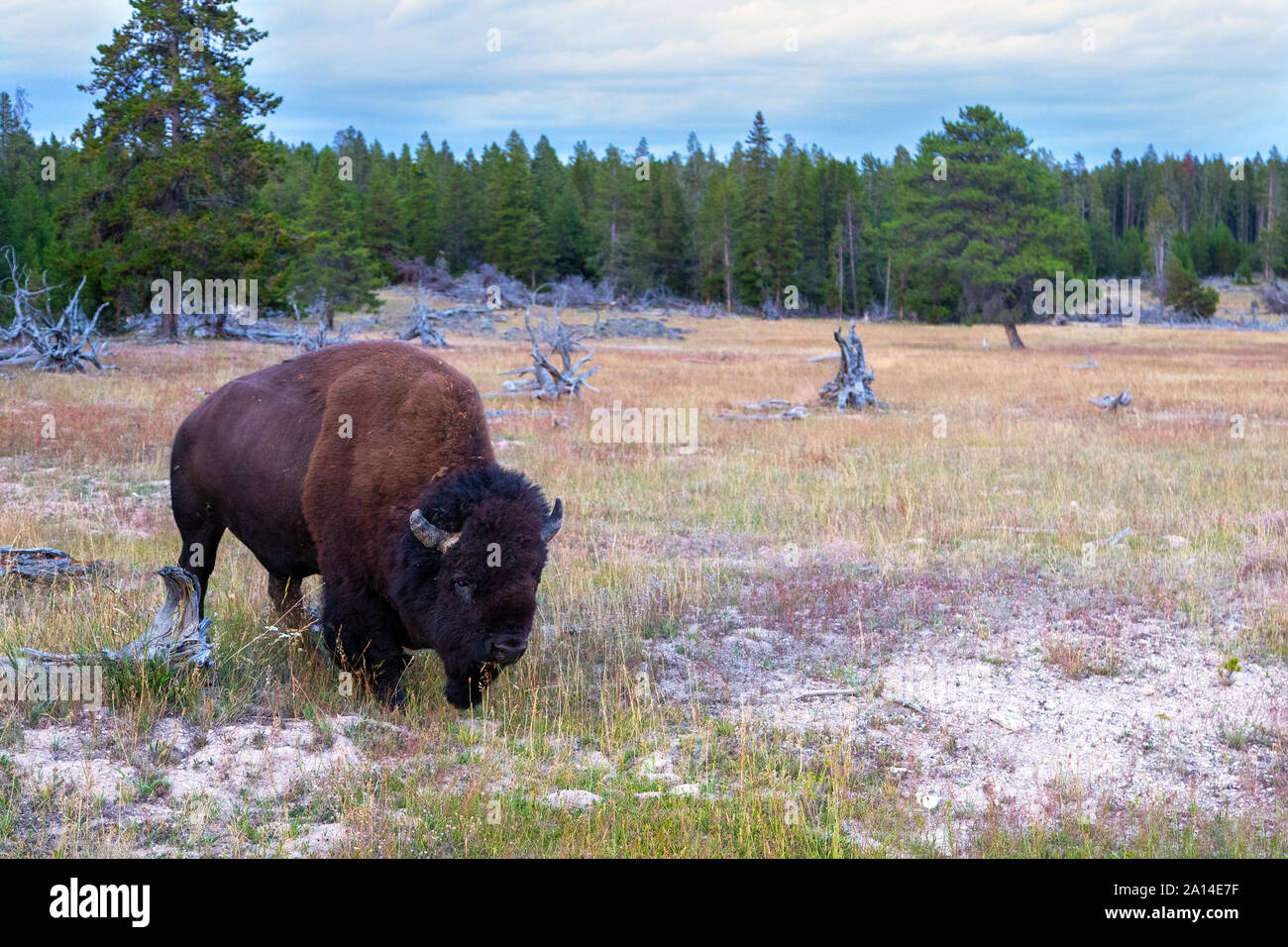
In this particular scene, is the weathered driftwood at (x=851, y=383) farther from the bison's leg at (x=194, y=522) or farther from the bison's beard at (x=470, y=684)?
the bison's beard at (x=470, y=684)

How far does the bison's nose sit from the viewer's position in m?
5.36

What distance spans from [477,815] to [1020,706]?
3461 millimetres

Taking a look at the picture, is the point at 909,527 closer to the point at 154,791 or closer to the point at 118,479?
the point at 154,791

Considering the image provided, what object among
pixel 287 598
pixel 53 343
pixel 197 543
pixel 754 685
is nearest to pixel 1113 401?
pixel 754 685

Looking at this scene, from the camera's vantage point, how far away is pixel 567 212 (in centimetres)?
7600

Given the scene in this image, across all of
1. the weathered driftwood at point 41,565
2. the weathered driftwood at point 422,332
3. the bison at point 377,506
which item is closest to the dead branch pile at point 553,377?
the weathered driftwood at point 41,565

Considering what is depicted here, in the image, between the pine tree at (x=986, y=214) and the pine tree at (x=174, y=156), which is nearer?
the pine tree at (x=174, y=156)

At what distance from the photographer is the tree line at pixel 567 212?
3061cm

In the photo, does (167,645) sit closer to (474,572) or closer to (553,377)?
(474,572)

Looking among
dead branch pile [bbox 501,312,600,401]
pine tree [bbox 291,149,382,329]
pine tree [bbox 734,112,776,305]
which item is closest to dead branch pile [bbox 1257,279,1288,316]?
pine tree [bbox 734,112,776,305]

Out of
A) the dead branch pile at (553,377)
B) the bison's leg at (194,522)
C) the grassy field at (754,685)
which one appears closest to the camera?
the grassy field at (754,685)

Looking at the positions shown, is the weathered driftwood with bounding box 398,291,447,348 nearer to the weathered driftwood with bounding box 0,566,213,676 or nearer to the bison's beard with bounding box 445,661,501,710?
the weathered driftwood with bounding box 0,566,213,676

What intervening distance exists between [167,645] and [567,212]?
7270 cm

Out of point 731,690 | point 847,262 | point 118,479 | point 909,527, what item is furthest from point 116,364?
point 847,262
